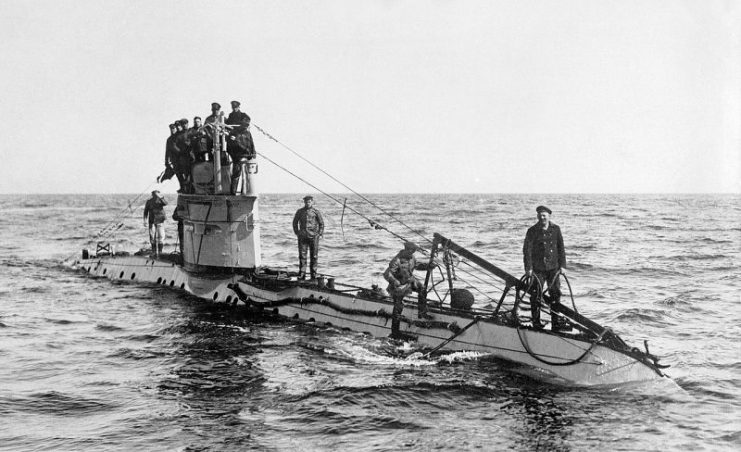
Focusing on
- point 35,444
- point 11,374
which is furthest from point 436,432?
point 11,374

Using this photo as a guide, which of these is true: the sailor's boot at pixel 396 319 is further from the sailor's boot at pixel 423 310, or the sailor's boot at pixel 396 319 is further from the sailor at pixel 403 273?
the sailor's boot at pixel 423 310

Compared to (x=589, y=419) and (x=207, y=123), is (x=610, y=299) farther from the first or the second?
(x=207, y=123)

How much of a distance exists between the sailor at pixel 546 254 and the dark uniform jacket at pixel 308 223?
6.88 meters

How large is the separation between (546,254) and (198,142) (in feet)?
36.9

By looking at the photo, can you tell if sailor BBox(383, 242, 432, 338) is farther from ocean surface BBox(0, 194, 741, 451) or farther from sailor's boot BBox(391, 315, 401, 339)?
ocean surface BBox(0, 194, 741, 451)

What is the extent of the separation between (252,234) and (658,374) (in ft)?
38.1

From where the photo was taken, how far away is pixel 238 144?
18609 millimetres

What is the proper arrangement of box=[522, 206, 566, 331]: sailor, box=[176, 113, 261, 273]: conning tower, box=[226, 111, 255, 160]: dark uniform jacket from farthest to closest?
box=[176, 113, 261, 273]: conning tower < box=[226, 111, 255, 160]: dark uniform jacket < box=[522, 206, 566, 331]: sailor

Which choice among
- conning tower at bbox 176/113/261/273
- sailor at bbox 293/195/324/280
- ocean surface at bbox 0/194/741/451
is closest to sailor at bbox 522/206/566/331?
ocean surface at bbox 0/194/741/451

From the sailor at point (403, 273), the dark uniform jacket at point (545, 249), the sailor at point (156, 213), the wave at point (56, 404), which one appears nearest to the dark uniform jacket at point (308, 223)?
the sailor at point (403, 273)

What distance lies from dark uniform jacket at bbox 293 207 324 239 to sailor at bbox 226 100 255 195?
2.43 metres

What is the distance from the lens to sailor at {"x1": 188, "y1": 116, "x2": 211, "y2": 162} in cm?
1911

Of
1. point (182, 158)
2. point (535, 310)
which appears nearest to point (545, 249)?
point (535, 310)

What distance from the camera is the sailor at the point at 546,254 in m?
12.3
